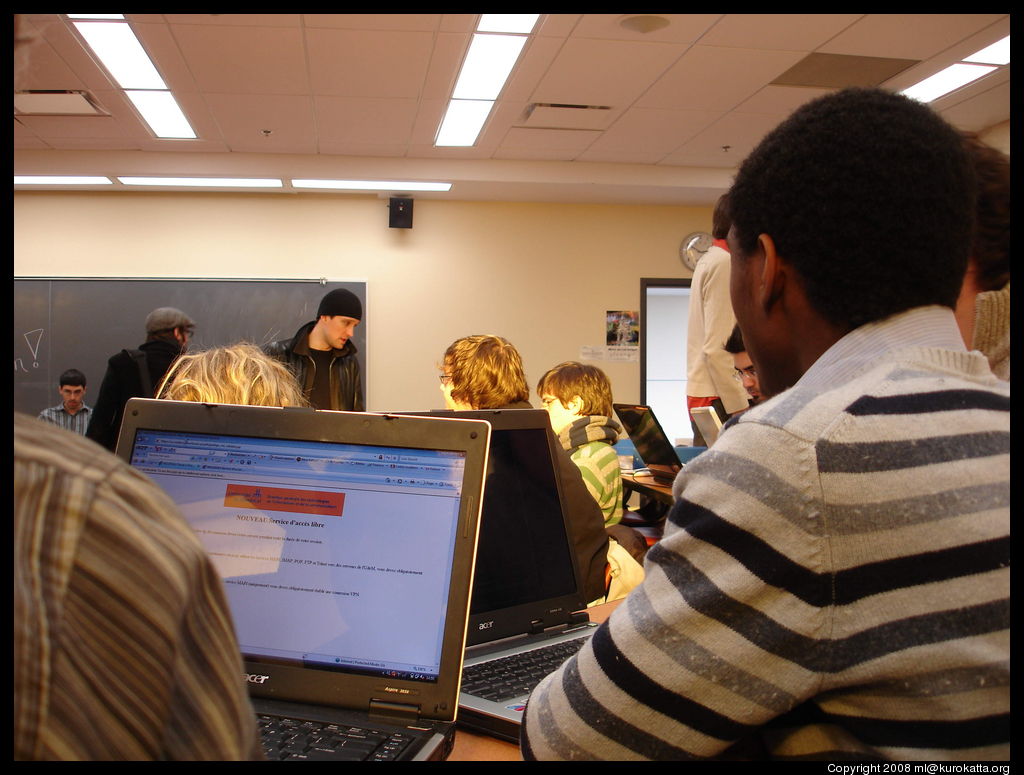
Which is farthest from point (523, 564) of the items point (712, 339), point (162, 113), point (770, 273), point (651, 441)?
point (162, 113)

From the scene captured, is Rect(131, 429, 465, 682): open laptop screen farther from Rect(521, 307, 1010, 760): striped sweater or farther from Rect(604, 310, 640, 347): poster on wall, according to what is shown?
Rect(604, 310, 640, 347): poster on wall

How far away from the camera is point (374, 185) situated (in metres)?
5.91

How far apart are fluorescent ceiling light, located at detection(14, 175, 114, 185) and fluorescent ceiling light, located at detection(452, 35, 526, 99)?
2.95 metres

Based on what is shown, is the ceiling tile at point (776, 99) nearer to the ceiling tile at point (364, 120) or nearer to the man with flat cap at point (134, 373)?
the ceiling tile at point (364, 120)

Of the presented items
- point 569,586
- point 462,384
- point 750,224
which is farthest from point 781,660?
point 462,384

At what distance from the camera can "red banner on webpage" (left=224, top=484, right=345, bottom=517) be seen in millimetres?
888

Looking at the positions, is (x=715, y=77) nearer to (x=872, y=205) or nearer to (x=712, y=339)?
(x=712, y=339)

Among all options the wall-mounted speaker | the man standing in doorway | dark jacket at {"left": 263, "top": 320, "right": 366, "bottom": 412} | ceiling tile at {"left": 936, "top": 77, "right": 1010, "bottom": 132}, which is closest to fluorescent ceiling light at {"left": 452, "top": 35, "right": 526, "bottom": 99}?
the man standing in doorway

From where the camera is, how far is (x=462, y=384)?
254 cm

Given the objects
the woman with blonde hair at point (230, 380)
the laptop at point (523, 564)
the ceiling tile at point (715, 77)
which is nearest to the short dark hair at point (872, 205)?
the laptop at point (523, 564)

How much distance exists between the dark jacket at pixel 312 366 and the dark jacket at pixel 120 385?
537mm

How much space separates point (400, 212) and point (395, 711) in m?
5.69

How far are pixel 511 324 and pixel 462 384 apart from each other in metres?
4.01

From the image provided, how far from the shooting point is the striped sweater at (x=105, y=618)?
339mm
